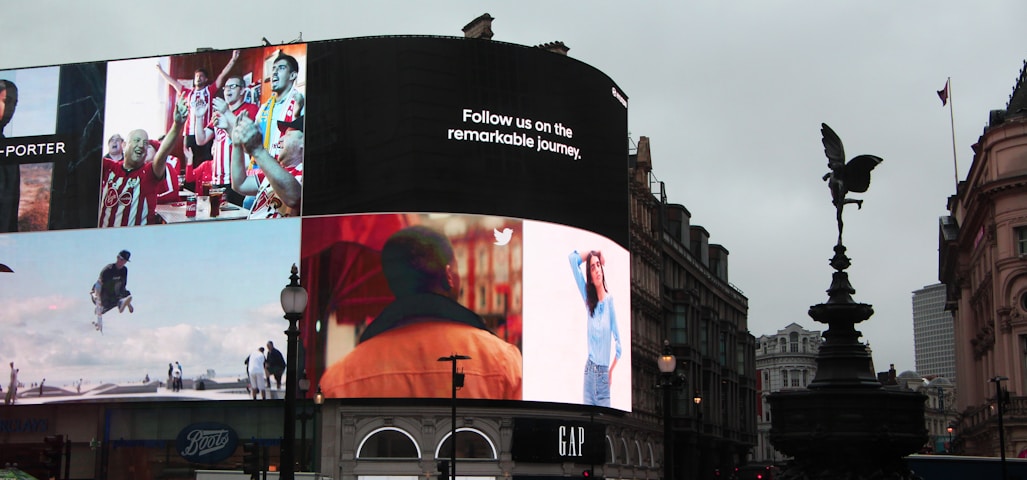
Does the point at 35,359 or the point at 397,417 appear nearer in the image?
the point at 397,417

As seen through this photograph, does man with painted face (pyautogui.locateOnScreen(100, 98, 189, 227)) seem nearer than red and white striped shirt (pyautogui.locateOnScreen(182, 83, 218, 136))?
No

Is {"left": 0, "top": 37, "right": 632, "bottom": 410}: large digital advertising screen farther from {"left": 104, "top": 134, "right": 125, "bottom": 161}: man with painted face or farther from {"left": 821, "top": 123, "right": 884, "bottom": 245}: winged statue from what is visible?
{"left": 821, "top": 123, "right": 884, "bottom": 245}: winged statue

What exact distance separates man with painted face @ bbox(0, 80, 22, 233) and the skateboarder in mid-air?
24.9ft

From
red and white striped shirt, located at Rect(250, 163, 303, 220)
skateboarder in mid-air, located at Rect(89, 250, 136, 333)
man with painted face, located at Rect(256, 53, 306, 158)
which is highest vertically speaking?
man with painted face, located at Rect(256, 53, 306, 158)

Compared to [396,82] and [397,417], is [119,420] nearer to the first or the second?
[397,417]

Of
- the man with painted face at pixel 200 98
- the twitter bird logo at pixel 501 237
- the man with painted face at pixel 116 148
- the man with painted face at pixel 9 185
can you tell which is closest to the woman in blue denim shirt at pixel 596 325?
the twitter bird logo at pixel 501 237

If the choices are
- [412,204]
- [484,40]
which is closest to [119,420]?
[412,204]

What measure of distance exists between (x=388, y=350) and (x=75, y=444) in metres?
21.2

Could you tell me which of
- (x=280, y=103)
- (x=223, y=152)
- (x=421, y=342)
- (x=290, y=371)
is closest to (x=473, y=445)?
(x=421, y=342)

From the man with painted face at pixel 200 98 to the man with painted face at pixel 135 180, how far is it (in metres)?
0.52

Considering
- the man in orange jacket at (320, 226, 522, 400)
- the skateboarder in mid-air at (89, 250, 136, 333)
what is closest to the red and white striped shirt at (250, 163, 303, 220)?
the man in orange jacket at (320, 226, 522, 400)

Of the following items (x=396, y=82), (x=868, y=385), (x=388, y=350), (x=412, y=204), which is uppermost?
(x=396, y=82)

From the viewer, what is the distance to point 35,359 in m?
Result: 77.8

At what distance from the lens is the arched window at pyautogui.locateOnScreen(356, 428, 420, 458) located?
70000mm
